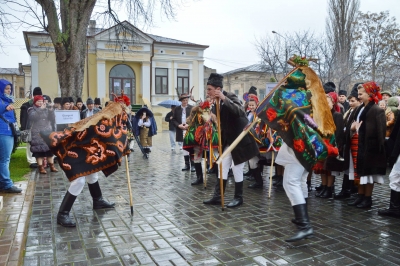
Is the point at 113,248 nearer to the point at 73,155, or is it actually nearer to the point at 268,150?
the point at 73,155

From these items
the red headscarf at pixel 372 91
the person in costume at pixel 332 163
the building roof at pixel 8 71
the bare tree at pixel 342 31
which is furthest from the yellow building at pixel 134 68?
the building roof at pixel 8 71

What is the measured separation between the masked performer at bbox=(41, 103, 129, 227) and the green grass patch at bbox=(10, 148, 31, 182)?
362 cm

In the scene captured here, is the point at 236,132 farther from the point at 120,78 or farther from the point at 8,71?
the point at 8,71

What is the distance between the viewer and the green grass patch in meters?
8.02

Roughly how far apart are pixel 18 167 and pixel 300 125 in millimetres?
8187

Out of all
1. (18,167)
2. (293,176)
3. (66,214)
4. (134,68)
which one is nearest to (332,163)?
(293,176)

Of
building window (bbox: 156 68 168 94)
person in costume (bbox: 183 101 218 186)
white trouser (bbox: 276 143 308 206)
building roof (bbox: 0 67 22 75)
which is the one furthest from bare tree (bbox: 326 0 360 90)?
building roof (bbox: 0 67 22 75)

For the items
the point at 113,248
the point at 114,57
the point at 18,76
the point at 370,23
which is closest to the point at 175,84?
the point at 114,57

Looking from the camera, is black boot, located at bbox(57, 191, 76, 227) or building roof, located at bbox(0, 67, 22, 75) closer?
black boot, located at bbox(57, 191, 76, 227)

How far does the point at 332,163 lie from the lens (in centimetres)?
619

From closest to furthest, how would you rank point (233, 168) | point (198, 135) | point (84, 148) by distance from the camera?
1. point (84, 148)
2. point (233, 168)
3. point (198, 135)

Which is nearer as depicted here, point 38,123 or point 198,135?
point 198,135

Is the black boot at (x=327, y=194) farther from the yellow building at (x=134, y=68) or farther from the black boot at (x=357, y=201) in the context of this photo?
the yellow building at (x=134, y=68)

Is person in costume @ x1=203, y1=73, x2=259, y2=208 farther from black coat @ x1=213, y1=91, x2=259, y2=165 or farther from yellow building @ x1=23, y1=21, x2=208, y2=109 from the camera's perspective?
Answer: yellow building @ x1=23, y1=21, x2=208, y2=109
